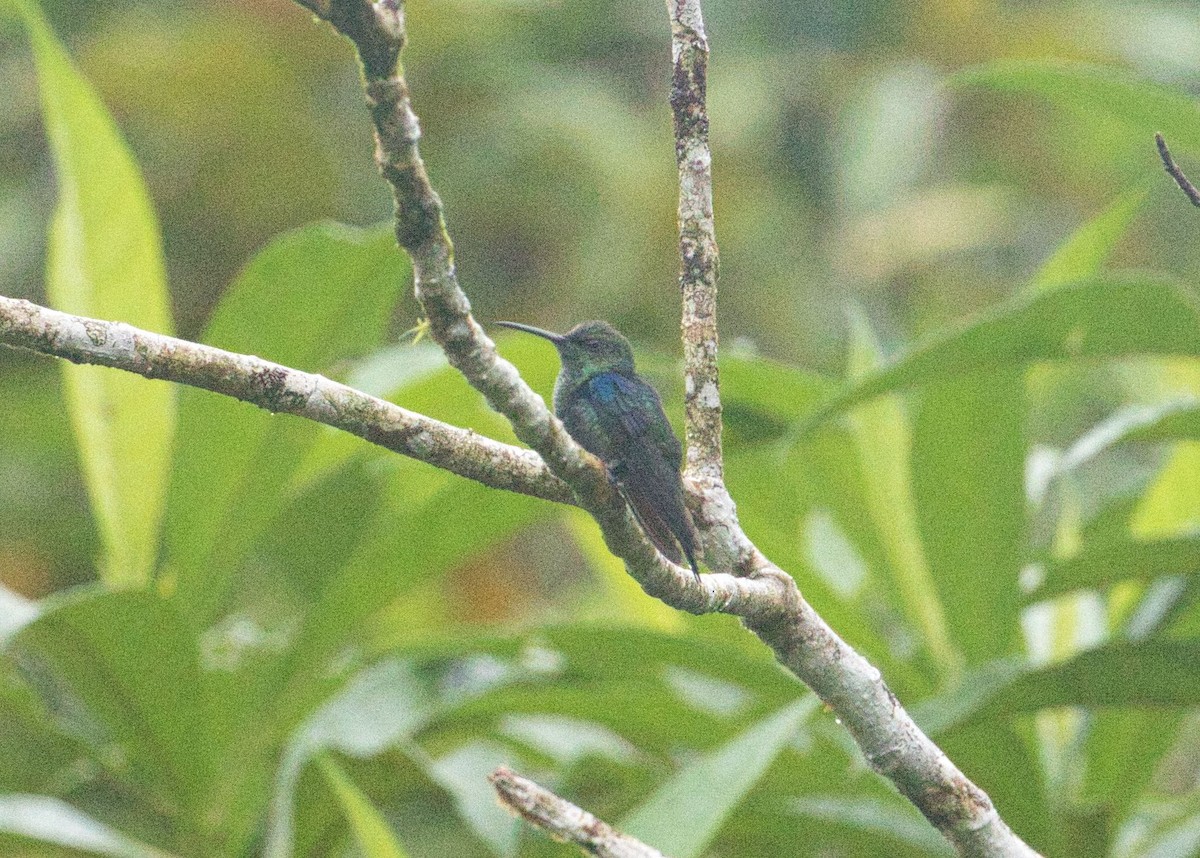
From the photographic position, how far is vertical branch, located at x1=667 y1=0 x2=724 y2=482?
51.8 inches

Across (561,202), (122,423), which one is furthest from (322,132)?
(122,423)

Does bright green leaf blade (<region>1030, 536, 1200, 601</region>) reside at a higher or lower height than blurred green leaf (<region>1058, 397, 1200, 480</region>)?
lower

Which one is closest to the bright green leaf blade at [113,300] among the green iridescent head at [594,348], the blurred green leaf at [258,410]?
the blurred green leaf at [258,410]

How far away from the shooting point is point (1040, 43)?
6145 millimetres

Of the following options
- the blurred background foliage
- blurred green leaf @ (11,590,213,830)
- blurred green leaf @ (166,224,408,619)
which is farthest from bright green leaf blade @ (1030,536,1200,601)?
blurred green leaf @ (11,590,213,830)

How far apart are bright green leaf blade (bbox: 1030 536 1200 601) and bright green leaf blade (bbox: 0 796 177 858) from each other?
144 centimetres

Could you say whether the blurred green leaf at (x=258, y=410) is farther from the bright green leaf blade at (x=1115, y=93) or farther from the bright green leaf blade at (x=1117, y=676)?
the bright green leaf blade at (x=1117, y=676)

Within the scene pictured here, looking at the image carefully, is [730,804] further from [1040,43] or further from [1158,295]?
[1040,43]

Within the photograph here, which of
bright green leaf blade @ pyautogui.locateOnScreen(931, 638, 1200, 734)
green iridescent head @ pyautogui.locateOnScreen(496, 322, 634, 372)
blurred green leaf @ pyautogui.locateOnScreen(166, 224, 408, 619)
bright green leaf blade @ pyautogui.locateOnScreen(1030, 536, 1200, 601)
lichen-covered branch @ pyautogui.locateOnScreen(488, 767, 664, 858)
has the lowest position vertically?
lichen-covered branch @ pyautogui.locateOnScreen(488, 767, 664, 858)

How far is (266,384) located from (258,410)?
1215mm

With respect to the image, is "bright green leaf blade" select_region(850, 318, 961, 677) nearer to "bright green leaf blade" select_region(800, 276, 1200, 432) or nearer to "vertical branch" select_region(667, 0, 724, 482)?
"bright green leaf blade" select_region(800, 276, 1200, 432)

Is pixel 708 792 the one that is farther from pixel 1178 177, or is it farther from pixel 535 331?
pixel 1178 177

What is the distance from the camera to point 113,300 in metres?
2.36

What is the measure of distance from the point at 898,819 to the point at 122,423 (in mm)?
1427
